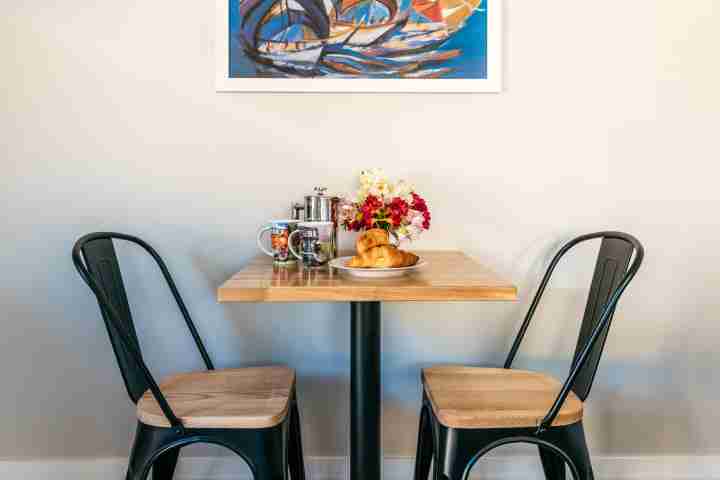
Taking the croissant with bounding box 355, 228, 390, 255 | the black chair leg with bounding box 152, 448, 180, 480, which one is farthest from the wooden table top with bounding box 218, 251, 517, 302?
the black chair leg with bounding box 152, 448, 180, 480

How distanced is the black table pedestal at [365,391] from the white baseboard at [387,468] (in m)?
0.48

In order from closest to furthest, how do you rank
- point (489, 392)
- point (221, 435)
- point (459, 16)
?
point (221, 435) → point (489, 392) → point (459, 16)

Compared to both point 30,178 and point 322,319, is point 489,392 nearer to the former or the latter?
point 322,319

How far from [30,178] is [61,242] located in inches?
9.3

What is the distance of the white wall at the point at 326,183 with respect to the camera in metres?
1.82

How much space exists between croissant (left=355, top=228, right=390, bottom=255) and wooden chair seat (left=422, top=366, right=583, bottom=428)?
420 millimetres

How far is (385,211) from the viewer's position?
144 centimetres

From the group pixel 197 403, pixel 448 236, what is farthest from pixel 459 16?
pixel 197 403

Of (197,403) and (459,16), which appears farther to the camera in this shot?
(459,16)

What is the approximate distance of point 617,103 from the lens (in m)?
1.85

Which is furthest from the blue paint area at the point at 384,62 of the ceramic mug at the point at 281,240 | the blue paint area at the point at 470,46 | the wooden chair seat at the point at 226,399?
the wooden chair seat at the point at 226,399

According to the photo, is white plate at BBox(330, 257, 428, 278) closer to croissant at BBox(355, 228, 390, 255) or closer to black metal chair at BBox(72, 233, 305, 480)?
croissant at BBox(355, 228, 390, 255)

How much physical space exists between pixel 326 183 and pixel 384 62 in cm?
45

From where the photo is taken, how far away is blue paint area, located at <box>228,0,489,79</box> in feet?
5.91
